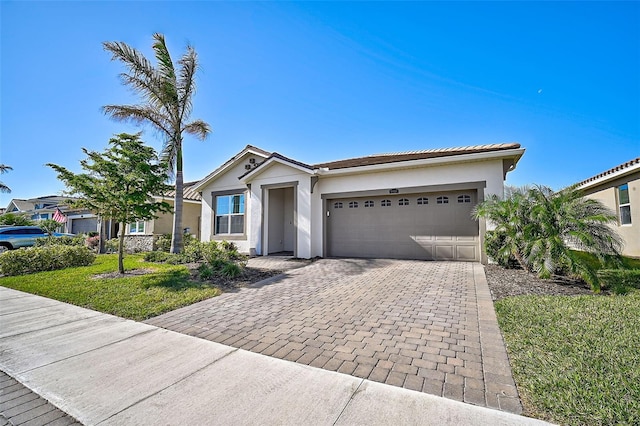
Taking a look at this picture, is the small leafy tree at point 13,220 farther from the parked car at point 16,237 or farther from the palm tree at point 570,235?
the palm tree at point 570,235

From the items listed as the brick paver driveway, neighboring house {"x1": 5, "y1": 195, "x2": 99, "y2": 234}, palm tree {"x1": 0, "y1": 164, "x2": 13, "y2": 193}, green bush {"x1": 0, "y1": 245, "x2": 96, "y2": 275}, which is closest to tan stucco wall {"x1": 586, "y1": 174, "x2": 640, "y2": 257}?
the brick paver driveway

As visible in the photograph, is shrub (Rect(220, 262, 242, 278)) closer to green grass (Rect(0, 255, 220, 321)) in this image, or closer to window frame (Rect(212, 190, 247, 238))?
green grass (Rect(0, 255, 220, 321))

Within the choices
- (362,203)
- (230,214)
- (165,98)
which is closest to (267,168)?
(230,214)

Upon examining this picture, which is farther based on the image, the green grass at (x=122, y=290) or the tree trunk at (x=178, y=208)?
the tree trunk at (x=178, y=208)

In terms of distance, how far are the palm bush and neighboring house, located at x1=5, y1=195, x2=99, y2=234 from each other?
24.9 m

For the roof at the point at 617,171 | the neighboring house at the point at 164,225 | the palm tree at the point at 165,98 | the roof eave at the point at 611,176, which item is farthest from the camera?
the neighboring house at the point at 164,225

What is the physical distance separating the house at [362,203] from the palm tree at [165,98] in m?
2.70

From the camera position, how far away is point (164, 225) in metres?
18.5

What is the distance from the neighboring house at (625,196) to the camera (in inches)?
434

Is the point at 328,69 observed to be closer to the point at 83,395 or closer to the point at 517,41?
the point at 517,41

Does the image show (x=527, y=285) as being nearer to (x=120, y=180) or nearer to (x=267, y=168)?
(x=267, y=168)

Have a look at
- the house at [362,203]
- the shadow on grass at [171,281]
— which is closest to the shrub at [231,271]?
the shadow on grass at [171,281]

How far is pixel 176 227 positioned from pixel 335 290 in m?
8.95

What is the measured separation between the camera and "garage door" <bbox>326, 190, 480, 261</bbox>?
1002 cm
